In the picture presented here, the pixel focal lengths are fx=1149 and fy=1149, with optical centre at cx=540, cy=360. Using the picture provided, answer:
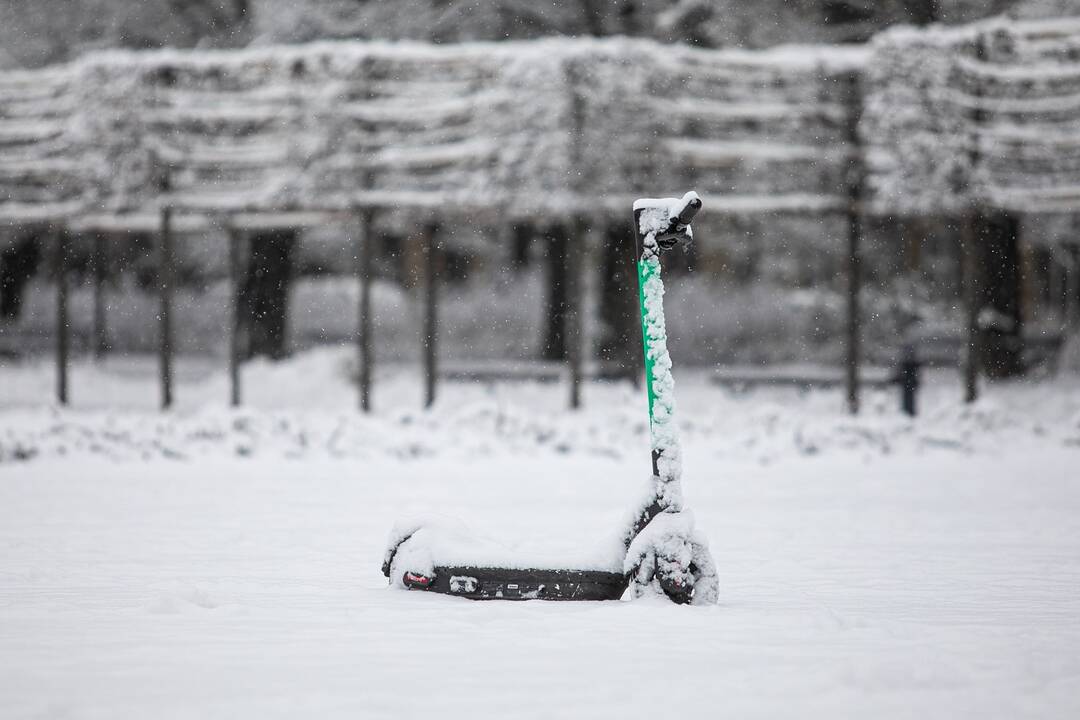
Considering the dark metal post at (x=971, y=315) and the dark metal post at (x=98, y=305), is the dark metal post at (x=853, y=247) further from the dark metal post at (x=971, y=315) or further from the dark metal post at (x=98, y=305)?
the dark metal post at (x=98, y=305)

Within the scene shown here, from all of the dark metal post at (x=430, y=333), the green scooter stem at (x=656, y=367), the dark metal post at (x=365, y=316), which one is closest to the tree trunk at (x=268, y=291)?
the dark metal post at (x=365, y=316)

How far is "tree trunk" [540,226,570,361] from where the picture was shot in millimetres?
19719

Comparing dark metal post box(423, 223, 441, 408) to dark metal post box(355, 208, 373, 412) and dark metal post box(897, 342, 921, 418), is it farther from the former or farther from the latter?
dark metal post box(897, 342, 921, 418)

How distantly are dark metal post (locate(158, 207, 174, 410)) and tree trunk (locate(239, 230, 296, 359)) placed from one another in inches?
226

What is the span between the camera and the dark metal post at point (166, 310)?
557 inches

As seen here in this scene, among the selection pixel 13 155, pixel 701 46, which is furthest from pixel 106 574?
pixel 701 46

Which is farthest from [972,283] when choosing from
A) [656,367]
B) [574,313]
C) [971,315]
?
[656,367]

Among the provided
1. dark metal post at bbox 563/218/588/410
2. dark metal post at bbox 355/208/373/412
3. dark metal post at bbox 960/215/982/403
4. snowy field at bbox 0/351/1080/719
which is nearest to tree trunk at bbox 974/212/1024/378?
snowy field at bbox 0/351/1080/719

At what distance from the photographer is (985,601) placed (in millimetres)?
5340

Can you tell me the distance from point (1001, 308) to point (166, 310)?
13.2 m

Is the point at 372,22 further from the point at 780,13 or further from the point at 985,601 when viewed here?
the point at 985,601

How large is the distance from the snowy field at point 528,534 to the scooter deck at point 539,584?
135mm

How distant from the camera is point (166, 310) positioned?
14.3 metres

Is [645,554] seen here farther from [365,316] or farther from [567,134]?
[365,316]
